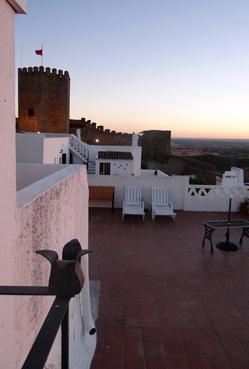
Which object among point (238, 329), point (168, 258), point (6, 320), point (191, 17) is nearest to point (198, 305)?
point (238, 329)

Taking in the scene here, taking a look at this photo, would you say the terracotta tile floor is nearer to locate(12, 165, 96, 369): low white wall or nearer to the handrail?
locate(12, 165, 96, 369): low white wall

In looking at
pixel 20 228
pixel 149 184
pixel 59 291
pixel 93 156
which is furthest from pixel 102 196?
pixel 59 291

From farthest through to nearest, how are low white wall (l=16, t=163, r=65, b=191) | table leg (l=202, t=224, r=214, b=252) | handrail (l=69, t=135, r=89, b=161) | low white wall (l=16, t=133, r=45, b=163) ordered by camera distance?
1. handrail (l=69, t=135, r=89, b=161)
2. low white wall (l=16, t=133, r=45, b=163)
3. table leg (l=202, t=224, r=214, b=252)
4. low white wall (l=16, t=163, r=65, b=191)

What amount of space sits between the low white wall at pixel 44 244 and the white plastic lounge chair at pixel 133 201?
6243mm

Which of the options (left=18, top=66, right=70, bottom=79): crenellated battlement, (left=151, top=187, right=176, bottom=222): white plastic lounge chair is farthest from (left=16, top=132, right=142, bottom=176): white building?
(left=18, top=66, right=70, bottom=79): crenellated battlement

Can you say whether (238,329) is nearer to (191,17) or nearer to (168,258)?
(168,258)

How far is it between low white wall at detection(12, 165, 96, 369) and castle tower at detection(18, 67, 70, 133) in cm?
2765

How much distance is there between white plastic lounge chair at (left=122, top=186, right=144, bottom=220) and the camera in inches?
451

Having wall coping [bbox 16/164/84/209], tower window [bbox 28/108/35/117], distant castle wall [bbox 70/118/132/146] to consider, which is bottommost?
wall coping [bbox 16/164/84/209]

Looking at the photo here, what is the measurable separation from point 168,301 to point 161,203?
6057 mm

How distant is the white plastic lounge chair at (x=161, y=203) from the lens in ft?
37.5

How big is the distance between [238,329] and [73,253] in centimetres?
507

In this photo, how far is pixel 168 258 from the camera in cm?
837

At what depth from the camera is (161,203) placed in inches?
478
